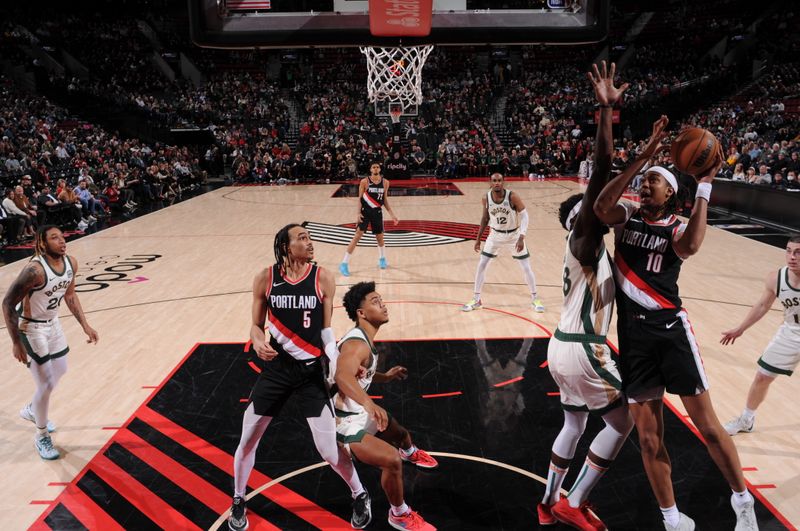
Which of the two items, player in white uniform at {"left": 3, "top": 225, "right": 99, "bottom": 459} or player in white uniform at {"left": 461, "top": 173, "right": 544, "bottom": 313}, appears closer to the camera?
player in white uniform at {"left": 3, "top": 225, "right": 99, "bottom": 459}

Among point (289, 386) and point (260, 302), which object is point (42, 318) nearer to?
point (260, 302)

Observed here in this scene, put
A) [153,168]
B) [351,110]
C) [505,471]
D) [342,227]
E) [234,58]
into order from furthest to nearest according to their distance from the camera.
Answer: [234,58] → [351,110] → [153,168] → [342,227] → [505,471]

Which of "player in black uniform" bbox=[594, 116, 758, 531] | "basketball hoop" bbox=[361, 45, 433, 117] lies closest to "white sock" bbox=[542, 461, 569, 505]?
"player in black uniform" bbox=[594, 116, 758, 531]

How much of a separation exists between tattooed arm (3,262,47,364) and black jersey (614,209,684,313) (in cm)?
385

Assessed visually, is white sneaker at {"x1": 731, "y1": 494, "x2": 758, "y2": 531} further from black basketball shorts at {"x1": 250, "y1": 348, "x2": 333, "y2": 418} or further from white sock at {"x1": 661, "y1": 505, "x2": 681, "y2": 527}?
black basketball shorts at {"x1": 250, "y1": 348, "x2": 333, "y2": 418}

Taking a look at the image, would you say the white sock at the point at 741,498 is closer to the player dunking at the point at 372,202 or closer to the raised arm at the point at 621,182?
→ the raised arm at the point at 621,182

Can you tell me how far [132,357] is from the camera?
639cm

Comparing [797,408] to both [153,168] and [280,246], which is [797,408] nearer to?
[280,246]

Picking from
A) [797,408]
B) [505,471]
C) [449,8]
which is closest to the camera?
[505,471]

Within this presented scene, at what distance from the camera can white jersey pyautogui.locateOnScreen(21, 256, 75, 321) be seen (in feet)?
14.3

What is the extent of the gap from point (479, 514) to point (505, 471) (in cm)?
53

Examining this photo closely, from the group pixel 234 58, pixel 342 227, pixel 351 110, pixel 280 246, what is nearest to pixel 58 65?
pixel 234 58

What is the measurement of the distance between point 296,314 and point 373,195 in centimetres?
592

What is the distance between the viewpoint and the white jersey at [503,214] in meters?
7.32
